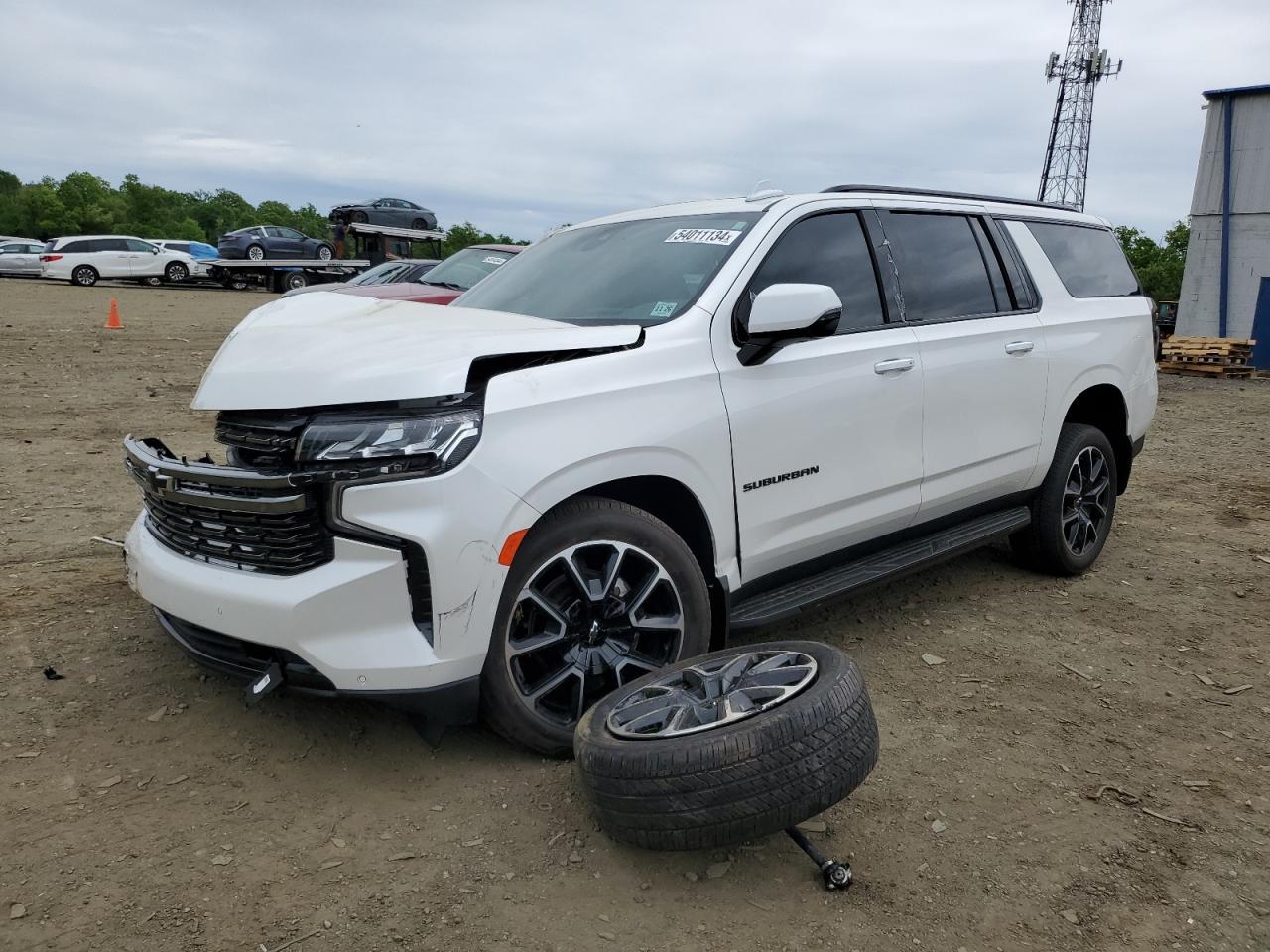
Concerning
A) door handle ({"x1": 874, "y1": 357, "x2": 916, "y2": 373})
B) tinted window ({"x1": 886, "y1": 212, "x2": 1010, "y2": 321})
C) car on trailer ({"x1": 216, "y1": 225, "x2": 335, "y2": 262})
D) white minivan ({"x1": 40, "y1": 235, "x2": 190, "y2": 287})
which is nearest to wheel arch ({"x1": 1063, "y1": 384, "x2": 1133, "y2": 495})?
tinted window ({"x1": 886, "y1": 212, "x2": 1010, "y2": 321})

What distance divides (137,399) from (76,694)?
274 inches

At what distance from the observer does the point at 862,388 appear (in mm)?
3775

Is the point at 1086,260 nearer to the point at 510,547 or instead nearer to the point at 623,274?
the point at 623,274

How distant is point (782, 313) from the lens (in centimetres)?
329

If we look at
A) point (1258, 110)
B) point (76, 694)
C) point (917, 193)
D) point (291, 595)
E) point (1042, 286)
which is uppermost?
point (1258, 110)

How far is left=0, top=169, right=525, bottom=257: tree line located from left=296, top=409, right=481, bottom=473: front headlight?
Answer: 235ft

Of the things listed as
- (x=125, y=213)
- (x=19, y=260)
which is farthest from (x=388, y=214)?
(x=125, y=213)

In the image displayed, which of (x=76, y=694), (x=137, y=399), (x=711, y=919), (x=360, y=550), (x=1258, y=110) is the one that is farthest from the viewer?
(x=1258, y=110)

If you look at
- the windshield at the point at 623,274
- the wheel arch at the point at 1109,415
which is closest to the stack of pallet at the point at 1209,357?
the wheel arch at the point at 1109,415

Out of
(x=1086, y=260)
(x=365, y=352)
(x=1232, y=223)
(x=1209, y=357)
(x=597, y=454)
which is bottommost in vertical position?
(x=1209, y=357)

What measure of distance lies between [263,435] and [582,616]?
1.12 m

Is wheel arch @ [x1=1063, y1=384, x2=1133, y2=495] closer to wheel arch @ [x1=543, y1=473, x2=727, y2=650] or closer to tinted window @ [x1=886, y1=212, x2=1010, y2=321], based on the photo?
tinted window @ [x1=886, y1=212, x2=1010, y2=321]

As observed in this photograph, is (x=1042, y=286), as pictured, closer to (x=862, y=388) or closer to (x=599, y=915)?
(x=862, y=388)

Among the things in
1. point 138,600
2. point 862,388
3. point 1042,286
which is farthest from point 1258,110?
point 138,600
